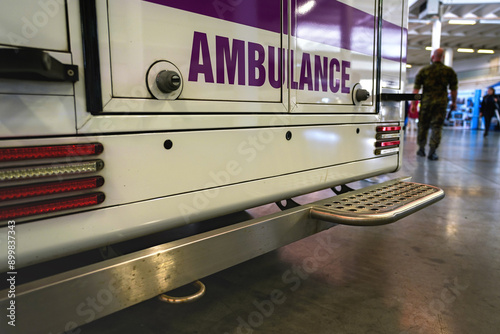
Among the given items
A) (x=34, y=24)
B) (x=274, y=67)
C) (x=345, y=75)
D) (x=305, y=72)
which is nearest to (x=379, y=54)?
(x=345, y=75)

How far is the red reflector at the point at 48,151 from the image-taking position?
33.5 inches

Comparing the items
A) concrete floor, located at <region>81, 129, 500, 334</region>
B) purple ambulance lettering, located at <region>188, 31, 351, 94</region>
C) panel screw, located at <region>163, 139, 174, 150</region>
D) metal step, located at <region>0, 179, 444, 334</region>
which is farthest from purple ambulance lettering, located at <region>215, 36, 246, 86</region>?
concrete floor, located at <region>81, 129, 500, 334</region>

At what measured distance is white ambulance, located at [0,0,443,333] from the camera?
88 cm

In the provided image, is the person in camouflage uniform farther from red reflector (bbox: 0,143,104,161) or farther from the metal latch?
the metal latch

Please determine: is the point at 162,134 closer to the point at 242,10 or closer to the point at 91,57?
the point at 91,57

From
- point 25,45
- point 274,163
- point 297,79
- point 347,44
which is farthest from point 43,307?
point 347,44

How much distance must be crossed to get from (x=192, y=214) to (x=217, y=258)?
0.59 ft

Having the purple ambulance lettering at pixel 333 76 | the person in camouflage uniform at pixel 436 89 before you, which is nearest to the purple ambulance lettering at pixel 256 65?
the purple ambulance lettering at pixel 333 76

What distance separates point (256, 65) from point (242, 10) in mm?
215

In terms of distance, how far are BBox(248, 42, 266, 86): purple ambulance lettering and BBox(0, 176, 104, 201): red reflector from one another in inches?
28.8

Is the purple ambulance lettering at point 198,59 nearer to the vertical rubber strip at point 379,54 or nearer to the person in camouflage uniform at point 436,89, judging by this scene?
the vertical rubber strip at point 379,54

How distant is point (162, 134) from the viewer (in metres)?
1.16

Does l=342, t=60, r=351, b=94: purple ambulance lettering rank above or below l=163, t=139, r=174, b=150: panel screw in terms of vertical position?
above

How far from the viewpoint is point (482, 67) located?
23.1 m
